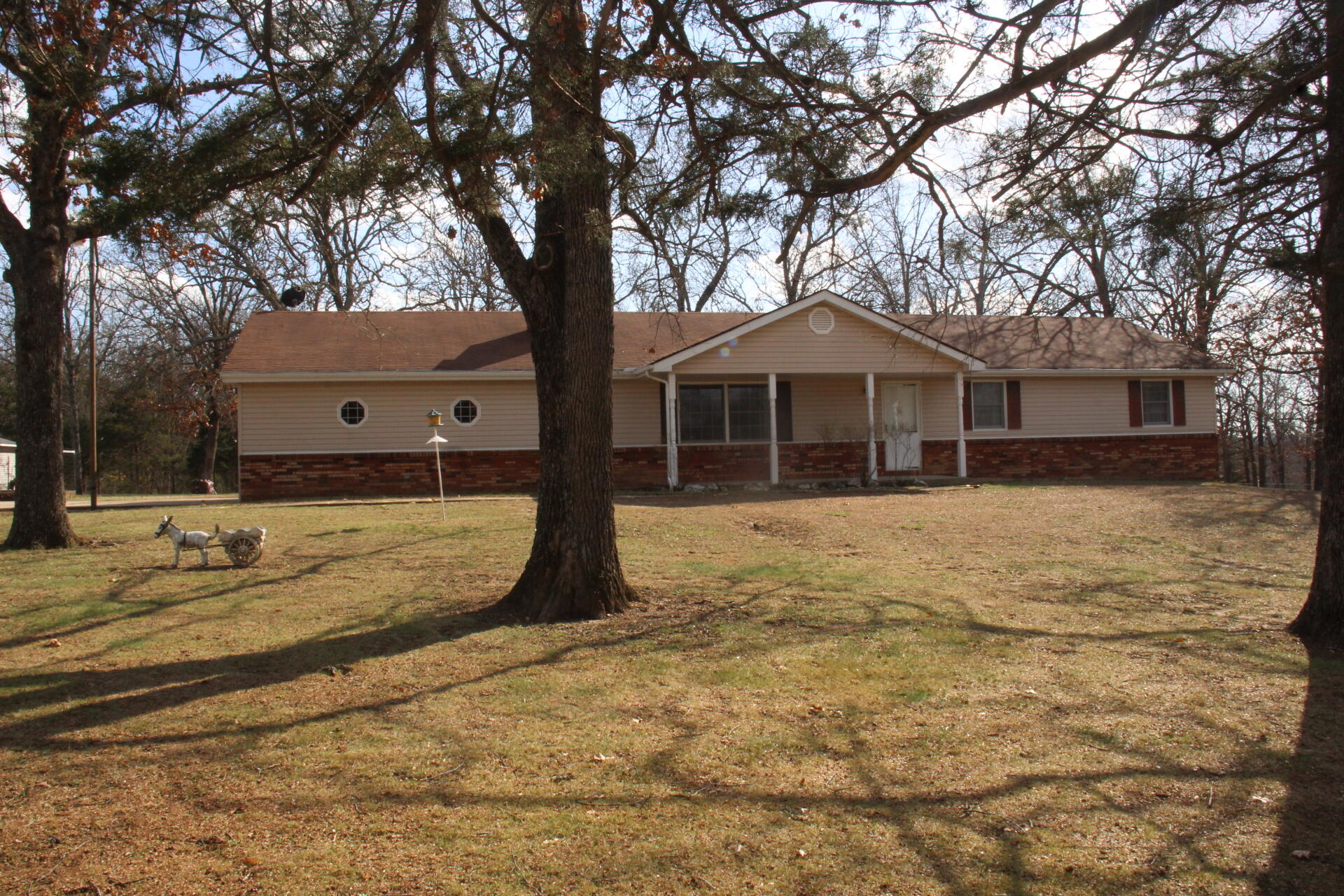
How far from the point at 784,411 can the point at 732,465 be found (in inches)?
68.7

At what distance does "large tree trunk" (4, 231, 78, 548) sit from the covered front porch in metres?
11.2

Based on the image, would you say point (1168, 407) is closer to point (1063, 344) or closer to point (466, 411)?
point (1063, 344)

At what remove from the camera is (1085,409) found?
22.4m

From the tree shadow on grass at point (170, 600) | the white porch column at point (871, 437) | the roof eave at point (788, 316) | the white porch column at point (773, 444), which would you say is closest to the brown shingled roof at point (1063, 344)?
the roof eave at point (788, 316)

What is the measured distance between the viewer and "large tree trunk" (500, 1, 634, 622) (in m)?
7.52

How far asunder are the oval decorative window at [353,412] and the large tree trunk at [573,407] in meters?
12.4

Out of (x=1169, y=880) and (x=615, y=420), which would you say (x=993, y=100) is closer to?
(x=1169, y=880)

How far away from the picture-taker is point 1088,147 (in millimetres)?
7086

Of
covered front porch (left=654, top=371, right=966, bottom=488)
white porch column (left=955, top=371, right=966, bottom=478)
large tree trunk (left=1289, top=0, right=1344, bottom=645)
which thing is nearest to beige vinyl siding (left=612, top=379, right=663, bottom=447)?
covered front porch (left=654, top=371, right=966, bottom=488)

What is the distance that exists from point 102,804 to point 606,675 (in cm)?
284

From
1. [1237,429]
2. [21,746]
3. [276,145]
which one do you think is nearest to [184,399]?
[276,145]

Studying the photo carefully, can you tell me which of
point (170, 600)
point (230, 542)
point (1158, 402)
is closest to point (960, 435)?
point (1158, 402)

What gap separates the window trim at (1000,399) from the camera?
72.2 feet

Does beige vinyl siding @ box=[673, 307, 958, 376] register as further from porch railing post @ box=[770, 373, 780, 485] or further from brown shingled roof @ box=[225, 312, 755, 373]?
brown shingled roof @ box=[225, 312, 755, 373]
